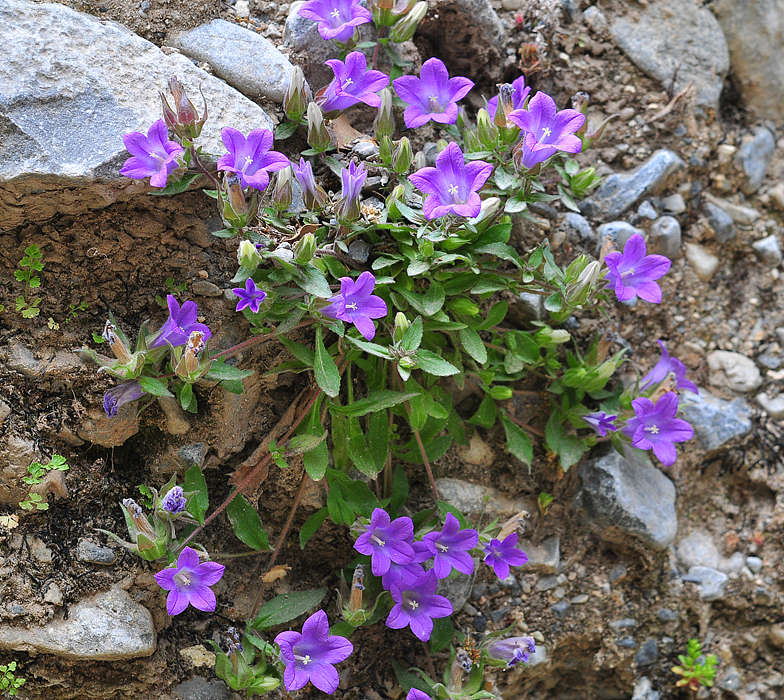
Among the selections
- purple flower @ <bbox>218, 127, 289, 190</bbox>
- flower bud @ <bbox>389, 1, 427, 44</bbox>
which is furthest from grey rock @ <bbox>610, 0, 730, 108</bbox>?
purple flower @ <bbox>218, 127, 289, 190</bbox>

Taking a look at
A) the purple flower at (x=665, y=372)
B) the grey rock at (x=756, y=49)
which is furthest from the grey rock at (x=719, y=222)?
the purple flower at (x=665, y=372)

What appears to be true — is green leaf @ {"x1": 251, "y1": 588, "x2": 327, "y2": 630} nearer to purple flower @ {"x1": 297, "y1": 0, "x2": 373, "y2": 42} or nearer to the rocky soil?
the rocky soil

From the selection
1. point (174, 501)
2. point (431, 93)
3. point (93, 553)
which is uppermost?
point (431, 93)

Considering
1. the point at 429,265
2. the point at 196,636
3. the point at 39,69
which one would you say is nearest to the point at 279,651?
the point at 196,636

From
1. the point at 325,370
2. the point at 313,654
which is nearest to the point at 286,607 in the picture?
the point at 313,654

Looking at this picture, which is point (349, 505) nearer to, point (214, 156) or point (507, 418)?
point (507, 418)

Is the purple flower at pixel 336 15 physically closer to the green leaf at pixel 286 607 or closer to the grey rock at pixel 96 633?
the green leaf at pixel 286 607

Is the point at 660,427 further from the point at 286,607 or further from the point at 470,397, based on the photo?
the point at 286,607
